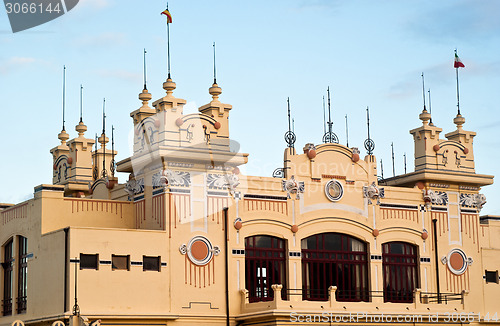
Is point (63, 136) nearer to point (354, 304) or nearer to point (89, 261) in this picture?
point (89, 261)

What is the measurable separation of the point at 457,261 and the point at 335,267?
7187 millimetres

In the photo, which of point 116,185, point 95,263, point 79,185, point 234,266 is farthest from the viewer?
point 79,185

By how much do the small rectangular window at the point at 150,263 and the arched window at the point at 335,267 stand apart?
7.18 m

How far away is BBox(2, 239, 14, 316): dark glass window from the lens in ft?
154

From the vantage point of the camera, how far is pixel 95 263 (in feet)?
138

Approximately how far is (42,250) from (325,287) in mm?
13200

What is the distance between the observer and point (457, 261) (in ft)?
167

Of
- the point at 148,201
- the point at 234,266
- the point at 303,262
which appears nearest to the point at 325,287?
the point at 303,262

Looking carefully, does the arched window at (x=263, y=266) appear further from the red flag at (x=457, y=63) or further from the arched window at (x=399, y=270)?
the red flag at (x=457, y=63)

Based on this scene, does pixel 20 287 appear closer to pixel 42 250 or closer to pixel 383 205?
pixel 42 250
